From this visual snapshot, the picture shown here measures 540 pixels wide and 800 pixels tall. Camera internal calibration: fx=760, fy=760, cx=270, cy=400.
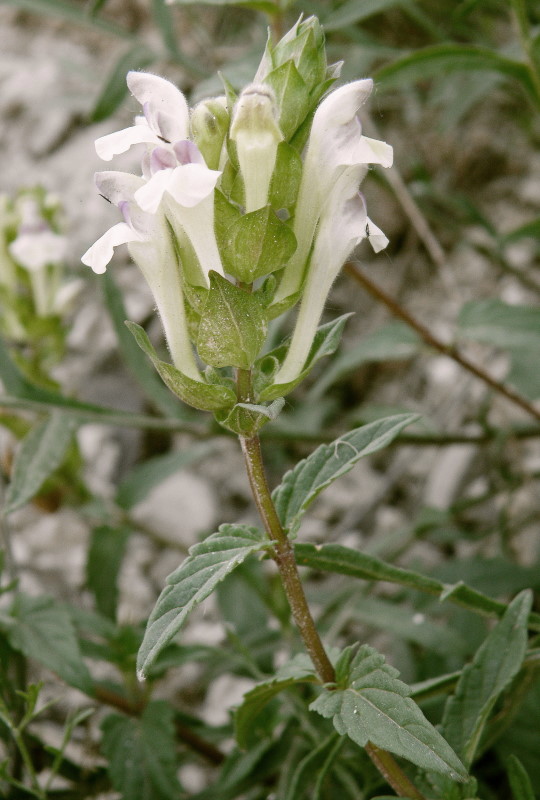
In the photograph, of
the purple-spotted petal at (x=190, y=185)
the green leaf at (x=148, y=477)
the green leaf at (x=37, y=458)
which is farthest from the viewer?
the green leaf at (x=148, y=477)

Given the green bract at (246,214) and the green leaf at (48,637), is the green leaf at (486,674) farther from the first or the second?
the green leaf at (48,637)

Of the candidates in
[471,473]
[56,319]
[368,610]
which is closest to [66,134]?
[56,319]

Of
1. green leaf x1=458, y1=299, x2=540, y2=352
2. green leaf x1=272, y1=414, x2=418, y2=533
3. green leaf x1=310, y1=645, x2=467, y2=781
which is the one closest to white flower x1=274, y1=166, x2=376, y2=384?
green leaf x1=272, y1=414, x2=418, y2=533

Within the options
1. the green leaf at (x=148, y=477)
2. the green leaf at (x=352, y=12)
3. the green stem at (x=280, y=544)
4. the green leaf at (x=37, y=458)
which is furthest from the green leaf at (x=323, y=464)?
the green leaf at (x=352, y=12)

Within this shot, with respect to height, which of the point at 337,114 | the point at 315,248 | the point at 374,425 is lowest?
the point at 374,425

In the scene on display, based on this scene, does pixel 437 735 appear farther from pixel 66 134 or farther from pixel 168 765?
pixel 66 134

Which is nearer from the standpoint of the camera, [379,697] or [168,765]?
[379,697]

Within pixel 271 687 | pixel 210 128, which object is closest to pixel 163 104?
pixel 210 128

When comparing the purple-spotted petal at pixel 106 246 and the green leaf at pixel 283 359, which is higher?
the purple-spotted petal at pixel 106 246
